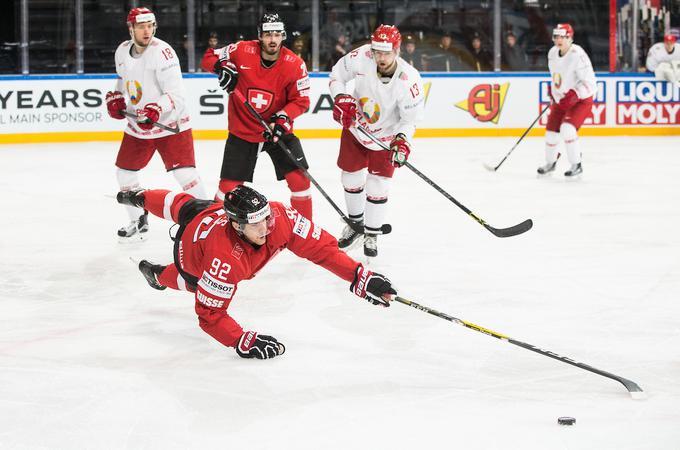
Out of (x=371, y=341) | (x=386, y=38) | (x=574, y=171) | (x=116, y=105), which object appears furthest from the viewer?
(x=574, y=171)

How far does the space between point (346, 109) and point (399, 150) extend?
0.33 m

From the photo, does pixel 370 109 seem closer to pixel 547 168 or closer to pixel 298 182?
pixel 298 182

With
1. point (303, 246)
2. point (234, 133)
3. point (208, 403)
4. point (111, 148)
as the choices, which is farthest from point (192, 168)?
point (111, 148)

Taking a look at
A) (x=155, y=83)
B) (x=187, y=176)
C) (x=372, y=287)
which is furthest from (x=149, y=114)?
(x=372, y=287)

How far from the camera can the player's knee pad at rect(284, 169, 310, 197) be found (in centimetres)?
486

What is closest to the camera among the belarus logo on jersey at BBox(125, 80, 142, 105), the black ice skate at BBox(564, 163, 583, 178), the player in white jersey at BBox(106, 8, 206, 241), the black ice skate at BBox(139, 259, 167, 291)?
the black ice skate at BBox(139, 259, 167, 291)

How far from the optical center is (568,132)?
7.59m

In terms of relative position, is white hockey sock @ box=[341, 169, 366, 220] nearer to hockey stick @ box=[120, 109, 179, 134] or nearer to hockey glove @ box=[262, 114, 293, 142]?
hockey glove @ box=[262, 114, 293, 142]

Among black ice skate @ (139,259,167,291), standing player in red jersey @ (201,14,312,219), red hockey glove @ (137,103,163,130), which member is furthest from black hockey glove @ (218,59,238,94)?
black ice skate @ (139,259,167,291)

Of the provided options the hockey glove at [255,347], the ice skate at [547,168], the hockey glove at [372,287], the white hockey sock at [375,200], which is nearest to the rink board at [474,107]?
the ice skate at [547,168]

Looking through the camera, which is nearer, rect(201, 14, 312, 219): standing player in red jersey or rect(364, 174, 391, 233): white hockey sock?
rect(201, 14, 312, 219): standing player in red jersey

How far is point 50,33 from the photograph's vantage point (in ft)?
33.1

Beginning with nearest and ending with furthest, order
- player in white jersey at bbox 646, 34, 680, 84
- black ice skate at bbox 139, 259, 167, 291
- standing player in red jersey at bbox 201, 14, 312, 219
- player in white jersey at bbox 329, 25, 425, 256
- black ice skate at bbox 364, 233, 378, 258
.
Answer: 1. black ice skate at bbox 139, 259, 167, 291
2. player in white jersey at bbox 329, 25, 425, 256
3. standing player in red jersey at bbox 201, 14, 312, 219
4. black ice skate at bbox 364, 233, 378, 258
5. player in white jersey at bbox 646, 34, 680, 84

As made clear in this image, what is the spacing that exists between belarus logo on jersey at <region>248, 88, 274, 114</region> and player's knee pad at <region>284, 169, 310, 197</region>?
0.33 m
